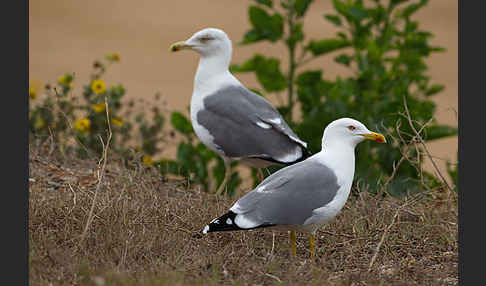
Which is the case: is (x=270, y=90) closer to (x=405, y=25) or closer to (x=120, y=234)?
(x=405, y=25)

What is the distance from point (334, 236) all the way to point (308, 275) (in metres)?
0.87

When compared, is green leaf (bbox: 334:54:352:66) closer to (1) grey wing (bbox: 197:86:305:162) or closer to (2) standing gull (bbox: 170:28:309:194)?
(2) standing gull (bbox: 170:28:309:194)

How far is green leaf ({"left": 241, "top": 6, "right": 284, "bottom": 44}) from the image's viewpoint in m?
6.25

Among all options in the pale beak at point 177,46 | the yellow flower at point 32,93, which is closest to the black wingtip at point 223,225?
the pale beak at point 177,46

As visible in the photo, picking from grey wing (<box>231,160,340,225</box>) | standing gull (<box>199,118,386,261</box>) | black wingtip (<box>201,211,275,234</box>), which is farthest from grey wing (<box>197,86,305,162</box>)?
black wingtip (<box>201,211,275,234</box>)

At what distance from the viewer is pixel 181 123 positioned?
659 cm

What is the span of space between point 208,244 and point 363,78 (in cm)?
338

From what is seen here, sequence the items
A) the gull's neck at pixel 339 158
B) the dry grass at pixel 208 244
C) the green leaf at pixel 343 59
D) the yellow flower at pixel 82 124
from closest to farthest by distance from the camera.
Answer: the dry grass at pixel 208 244
the gull's neck at pixel 339 158
the yellow flower at pixel 82 124
the green leaf at pixel 343 59

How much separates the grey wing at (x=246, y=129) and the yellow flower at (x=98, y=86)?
7.12 feet

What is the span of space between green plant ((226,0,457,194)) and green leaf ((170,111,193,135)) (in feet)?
2.22

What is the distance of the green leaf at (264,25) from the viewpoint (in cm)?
625

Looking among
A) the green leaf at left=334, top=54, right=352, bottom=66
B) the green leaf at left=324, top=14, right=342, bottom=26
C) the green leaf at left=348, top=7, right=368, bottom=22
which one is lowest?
the green leaf at left=334, top=54, right=352, bottom=66

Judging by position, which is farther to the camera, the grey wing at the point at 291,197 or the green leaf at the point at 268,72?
the green leaf at the point at 268,72

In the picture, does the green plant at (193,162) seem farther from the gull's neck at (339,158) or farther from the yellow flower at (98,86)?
the gull's neck at (339,158)
